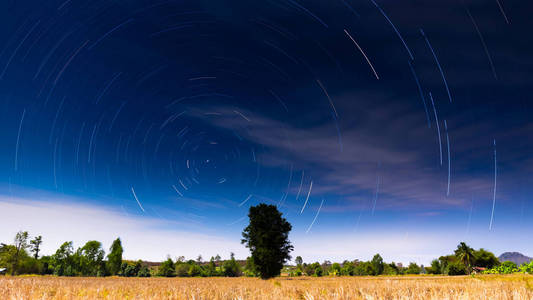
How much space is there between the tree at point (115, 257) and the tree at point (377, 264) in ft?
479

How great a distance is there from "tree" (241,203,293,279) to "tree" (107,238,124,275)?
9526cm

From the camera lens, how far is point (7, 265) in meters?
89.9

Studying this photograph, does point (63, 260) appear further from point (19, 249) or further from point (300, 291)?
point (300, 291)

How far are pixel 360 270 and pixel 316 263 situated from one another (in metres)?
38.7

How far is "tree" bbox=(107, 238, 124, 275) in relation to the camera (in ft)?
371

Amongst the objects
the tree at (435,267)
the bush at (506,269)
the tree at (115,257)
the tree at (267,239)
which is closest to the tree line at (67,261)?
the tree at (115,257)

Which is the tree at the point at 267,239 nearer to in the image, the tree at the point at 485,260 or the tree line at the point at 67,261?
the tree line at the point at 67,261

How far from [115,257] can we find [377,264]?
158m

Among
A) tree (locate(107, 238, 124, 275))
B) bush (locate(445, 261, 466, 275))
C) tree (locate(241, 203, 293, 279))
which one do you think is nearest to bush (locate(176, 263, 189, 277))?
tree (locate(107, 238, 124, 275))

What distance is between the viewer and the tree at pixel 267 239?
48344 millimetres

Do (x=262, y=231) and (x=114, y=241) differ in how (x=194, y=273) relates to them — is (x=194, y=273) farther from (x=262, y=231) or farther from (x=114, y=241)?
(x=262, y=231)

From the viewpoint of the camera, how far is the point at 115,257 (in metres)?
115

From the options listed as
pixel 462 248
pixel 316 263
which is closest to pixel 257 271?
pixel 462 248

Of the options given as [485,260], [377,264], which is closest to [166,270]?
[377,264]
